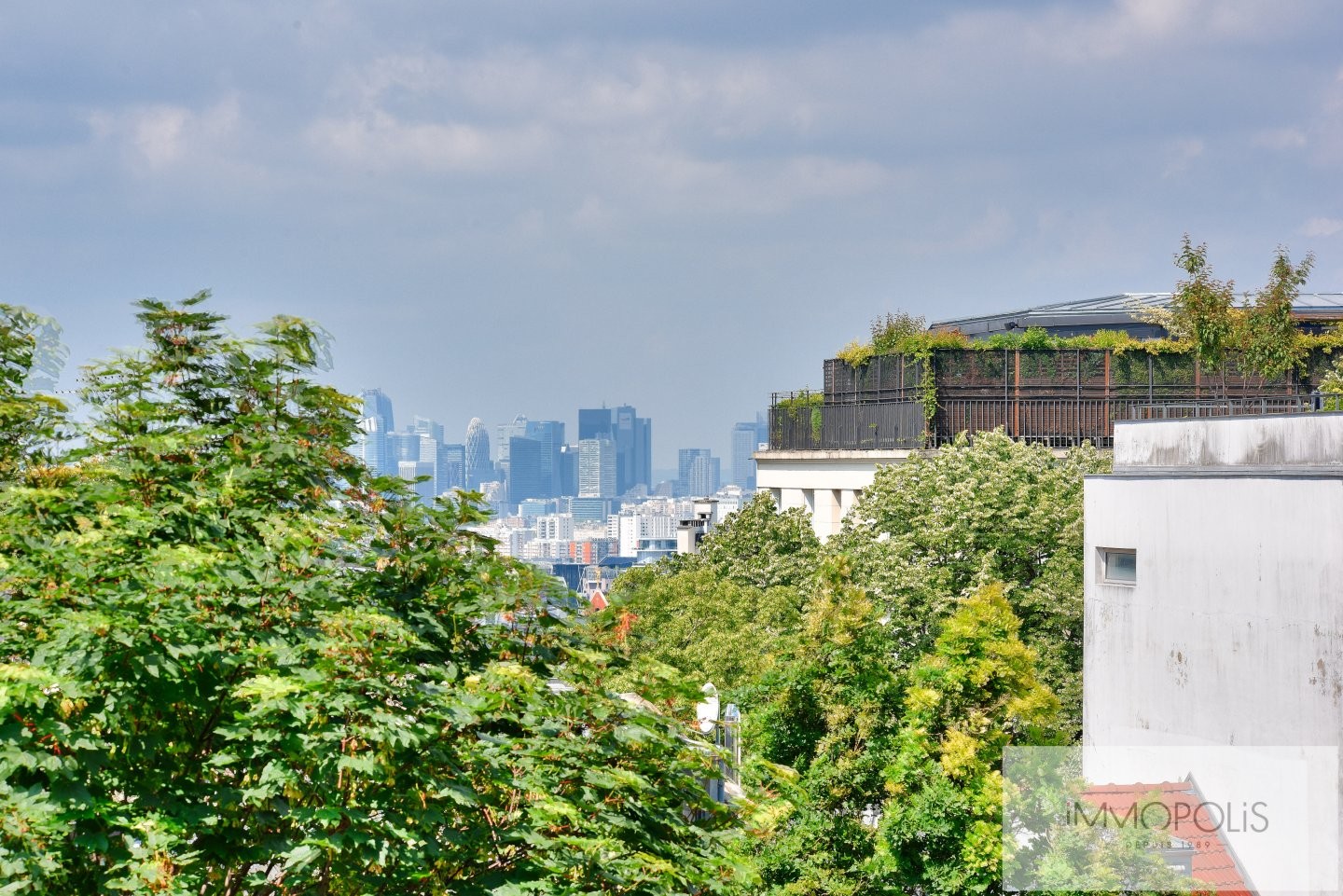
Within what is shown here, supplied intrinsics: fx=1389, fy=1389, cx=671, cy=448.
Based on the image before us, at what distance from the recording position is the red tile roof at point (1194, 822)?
18547 millimetres

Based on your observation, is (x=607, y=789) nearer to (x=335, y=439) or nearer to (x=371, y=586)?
(x=371, y=586)

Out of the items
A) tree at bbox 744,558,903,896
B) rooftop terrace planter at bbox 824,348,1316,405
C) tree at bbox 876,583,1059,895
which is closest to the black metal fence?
rooftop terrace planter at bbox 824,348,1316,405

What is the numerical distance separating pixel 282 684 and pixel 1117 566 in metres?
18.7

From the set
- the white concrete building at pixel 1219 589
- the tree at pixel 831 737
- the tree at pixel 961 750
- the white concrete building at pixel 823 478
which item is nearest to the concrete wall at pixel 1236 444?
the white concrete building at pixel 1219 589

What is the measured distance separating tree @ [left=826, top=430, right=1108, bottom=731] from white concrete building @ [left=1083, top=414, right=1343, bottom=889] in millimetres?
9143

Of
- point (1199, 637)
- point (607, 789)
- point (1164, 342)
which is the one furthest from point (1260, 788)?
point (1164, 342)

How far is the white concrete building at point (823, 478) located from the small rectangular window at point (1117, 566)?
92.4ft

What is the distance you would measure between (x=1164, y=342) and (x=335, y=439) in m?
46.7

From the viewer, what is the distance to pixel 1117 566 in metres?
23.6

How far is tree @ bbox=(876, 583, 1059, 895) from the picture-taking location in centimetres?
1789

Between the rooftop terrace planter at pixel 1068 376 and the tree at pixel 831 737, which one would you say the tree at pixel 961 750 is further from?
the rooftop terrace planter at pixel 1068 376

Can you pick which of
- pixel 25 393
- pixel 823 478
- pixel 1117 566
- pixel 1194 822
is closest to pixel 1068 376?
pixel 823 478

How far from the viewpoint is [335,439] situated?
417 inches

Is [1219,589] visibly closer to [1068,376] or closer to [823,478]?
[1068,376]
